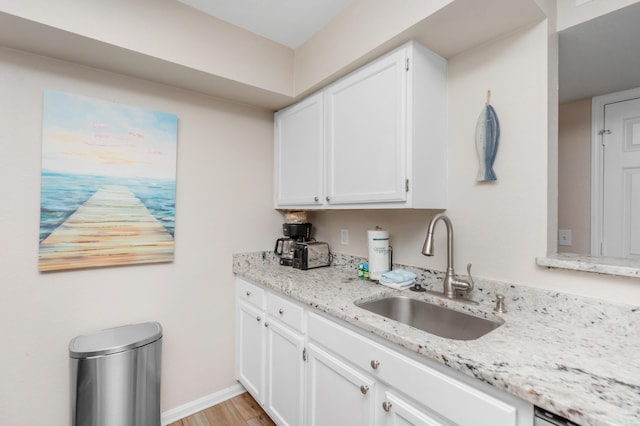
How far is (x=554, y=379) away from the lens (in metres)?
0.73

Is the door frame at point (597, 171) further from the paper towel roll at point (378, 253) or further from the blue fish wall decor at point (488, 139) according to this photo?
the paper towel roll at point (378, 253)

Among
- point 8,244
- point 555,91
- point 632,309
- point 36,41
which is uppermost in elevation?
point 36,41

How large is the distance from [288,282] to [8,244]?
4.66 ft

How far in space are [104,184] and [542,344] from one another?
2148 mm

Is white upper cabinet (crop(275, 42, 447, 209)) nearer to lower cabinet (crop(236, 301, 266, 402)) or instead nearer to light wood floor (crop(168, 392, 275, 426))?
lower cabinet (crop(236, 301, 266, 402))

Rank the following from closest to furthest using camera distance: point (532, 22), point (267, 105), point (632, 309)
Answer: point (632, 309) < point (532, 22) < point (267, 105)

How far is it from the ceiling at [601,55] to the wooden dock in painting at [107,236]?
2.36 metres

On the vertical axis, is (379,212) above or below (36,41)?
below

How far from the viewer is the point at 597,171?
72.2 inches

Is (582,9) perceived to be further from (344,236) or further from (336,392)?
(336,392)

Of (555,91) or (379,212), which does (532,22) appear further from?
(379,212)

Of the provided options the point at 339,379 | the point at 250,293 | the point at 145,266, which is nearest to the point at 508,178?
the point at 339,379

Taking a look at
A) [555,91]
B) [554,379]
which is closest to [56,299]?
[554,379]

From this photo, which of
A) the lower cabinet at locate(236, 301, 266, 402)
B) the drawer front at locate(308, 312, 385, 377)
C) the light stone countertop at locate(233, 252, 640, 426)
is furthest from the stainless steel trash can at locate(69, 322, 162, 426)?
the drawer front at locate(308, 312, 385, 377)
